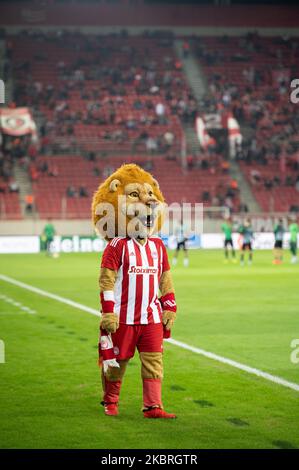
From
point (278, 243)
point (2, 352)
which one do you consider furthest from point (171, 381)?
point (278, 243)

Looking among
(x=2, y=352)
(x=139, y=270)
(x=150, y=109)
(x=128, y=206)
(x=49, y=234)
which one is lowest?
(x=2, y=352)

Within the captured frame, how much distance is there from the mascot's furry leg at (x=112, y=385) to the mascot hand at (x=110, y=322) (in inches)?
14.7

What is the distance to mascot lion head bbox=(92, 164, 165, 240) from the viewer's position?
8.11 meters

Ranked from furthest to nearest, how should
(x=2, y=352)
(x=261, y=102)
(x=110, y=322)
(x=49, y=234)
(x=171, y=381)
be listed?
(x=261, y=102) → (x=49, y=234) → (x=2, y=352) → (x=171, y=381) → (x=110, y=322)

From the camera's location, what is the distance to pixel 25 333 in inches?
545

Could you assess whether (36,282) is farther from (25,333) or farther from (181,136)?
(181,136)

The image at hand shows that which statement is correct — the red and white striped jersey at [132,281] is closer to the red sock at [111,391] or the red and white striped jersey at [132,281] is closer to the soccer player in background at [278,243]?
the red sock at [111,391]

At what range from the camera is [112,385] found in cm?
804

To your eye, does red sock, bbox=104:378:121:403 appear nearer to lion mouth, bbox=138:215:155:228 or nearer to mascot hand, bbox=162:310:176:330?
mascot hand, bbox=162:310:176:330

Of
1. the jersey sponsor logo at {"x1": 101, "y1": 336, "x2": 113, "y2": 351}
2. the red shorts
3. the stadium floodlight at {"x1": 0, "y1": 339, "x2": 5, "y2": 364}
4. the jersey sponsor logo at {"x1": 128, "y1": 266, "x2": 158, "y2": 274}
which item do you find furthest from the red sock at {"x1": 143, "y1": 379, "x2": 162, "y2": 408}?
the stadium floodlight at {"x1": 0, "y1": 339, "x2": 5, "y2": 364}

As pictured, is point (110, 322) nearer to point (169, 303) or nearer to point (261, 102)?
point (169, 303)

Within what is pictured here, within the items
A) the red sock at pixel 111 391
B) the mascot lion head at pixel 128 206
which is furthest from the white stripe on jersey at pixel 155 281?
the red sock at pixel 111 391

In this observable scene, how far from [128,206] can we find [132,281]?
2.22 feet

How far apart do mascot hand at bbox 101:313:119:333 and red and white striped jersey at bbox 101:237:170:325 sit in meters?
0.15
